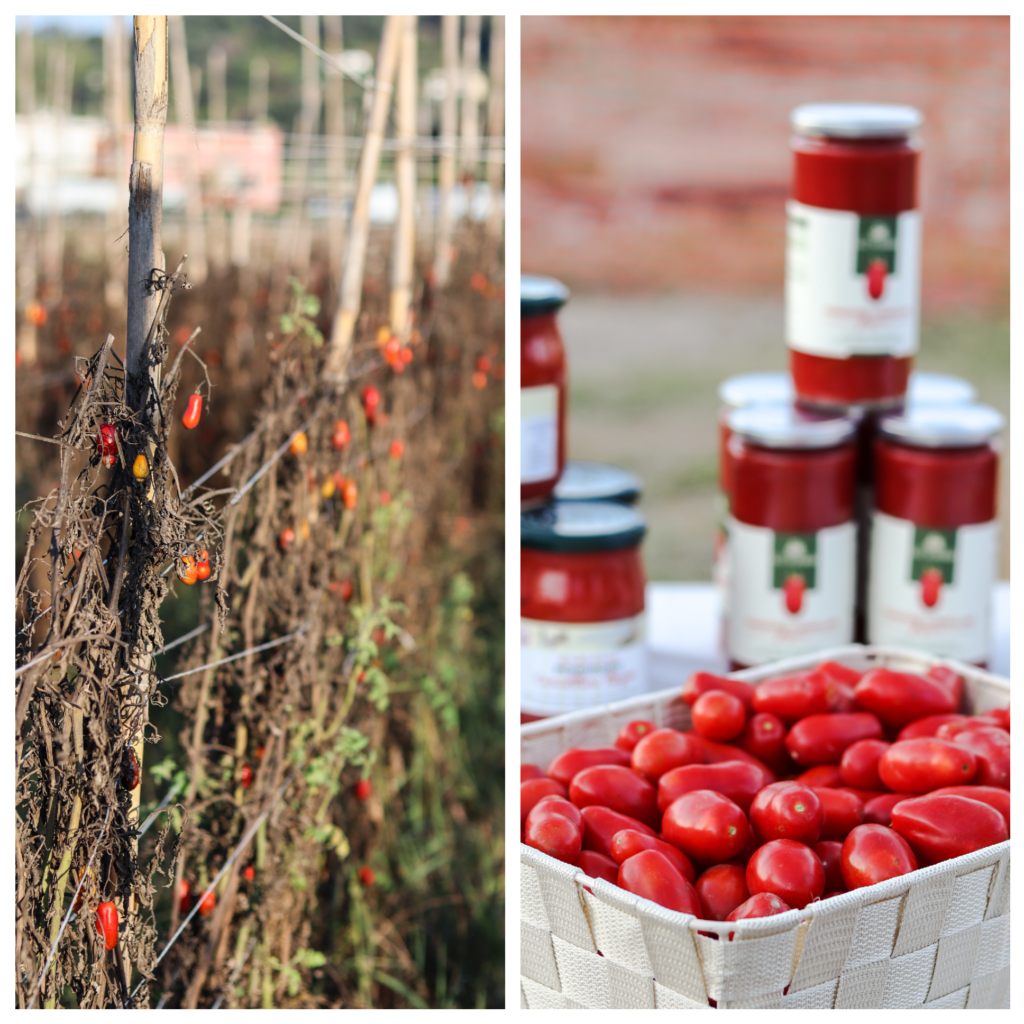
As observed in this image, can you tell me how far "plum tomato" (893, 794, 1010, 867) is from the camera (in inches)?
35.4

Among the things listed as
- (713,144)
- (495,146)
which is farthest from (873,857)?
(713,144)

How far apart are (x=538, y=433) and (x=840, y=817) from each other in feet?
1.94

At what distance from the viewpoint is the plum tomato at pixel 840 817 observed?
38.3 inches

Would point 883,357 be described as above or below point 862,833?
above

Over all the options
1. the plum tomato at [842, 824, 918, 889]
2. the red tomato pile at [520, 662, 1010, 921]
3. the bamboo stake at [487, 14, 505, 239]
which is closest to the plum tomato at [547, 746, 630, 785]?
the red tomato pile at [520, 662, 1010, 921]

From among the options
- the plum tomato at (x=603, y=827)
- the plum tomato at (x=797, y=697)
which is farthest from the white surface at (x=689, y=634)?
the plum tomato at (x=603, y=827)

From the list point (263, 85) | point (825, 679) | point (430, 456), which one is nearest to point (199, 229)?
point (263, 85)

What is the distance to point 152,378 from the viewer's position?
0.72 meters

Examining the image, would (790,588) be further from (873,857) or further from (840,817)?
(873,857)

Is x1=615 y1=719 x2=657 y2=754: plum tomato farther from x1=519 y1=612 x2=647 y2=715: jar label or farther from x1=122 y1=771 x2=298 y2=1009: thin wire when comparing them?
x1=122 y1=771 x2=298 y2=1009: thin wire

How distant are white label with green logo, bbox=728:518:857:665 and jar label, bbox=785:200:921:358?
240 millimetres

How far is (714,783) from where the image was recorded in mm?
979
